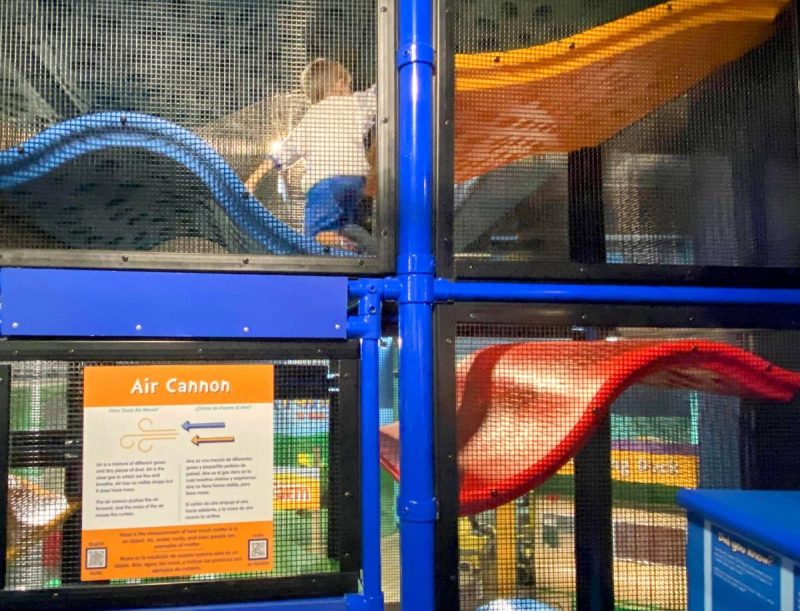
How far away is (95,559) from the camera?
1.42m

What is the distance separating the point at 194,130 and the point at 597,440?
145 centimetres

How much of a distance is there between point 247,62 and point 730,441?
5.99 ft

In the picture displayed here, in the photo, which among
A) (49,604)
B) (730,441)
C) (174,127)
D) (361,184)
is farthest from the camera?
(730,441)

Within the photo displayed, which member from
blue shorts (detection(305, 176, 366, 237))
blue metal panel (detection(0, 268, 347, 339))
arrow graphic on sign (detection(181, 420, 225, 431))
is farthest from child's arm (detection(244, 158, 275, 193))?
arrow graphic on sign (detection(181, 420, 225, 431))

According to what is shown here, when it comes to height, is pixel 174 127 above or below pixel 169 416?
above

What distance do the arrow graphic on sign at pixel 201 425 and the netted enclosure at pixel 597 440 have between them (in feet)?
1.93

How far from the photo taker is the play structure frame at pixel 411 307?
1479mm

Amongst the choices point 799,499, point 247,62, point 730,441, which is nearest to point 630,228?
point 730,441

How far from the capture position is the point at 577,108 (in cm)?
172

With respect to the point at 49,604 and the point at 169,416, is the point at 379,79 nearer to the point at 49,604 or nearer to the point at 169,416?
the point at 169,416

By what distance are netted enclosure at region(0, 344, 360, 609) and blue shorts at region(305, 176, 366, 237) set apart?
1.29 feet

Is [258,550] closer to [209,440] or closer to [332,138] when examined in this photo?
[209,440]

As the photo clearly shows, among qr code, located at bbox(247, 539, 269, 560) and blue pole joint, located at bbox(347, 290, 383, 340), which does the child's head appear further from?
qr code, located at bbox(247, 539, 269, 560)

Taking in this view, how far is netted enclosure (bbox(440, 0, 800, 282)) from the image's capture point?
5.47 ft
